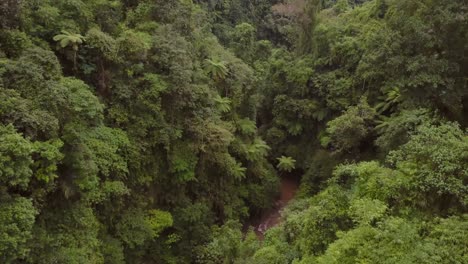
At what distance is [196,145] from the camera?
40.9 feet

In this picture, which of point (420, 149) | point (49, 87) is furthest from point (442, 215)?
point (49, 87)

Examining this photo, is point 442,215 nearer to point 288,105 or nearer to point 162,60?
point 162,60

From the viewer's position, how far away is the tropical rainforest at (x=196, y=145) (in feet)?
20.7

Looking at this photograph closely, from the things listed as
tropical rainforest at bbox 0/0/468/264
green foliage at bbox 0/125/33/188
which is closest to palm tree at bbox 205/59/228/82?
tropical rainforest at bbox 0/0/468/264

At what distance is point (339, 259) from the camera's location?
5.82m

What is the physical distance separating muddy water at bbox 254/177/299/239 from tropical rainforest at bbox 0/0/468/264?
60 centimetres

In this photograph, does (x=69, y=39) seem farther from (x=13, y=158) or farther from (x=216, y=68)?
(x=216, y=68)

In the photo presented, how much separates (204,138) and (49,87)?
5647mm

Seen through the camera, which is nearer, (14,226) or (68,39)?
(14,226)

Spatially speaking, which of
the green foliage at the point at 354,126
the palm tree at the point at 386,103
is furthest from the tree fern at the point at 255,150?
the palm tree at the point at 386,103

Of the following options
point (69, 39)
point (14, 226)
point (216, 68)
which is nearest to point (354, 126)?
point (216, 68)

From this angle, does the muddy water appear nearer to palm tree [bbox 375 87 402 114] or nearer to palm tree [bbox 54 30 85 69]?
palm tree [bbox 375 87 402 114]

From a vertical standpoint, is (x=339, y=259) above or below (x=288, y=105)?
above

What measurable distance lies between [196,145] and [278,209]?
275 inches
